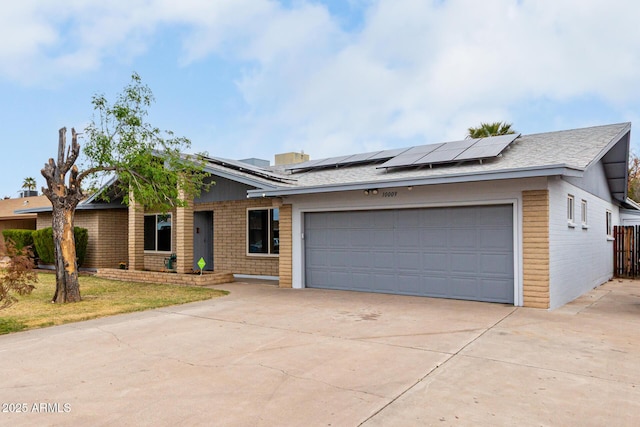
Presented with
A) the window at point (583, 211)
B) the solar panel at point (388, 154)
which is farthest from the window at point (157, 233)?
the window at point (583, 211)

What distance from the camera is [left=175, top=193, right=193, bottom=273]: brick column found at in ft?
48.5

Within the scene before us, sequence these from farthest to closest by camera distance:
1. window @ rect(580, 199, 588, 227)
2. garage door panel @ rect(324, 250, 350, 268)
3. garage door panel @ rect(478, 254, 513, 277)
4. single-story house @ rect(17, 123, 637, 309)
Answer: garage door panel @ rect(324, 250, 350, 268)
window @ rect(580, 199, 588, 227)
garage door panel @ rect(478, 254, 513, 277)
single-story house @ rect(17, 123, 637, 309)

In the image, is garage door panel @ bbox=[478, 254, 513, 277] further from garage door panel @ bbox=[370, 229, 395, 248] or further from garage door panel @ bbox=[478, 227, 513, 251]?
garage door panel @ bbox=[370, 229, 395, 248]

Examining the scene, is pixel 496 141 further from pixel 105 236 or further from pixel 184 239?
pixel 105 236

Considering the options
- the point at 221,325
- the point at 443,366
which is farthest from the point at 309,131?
the point at 443,366

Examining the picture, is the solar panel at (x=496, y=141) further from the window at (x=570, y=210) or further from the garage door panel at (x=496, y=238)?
the garage door panel at (x=496, y=238)

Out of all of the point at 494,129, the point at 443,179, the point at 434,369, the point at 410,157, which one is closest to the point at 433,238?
the point at 443,179

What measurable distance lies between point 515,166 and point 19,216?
1171 inches

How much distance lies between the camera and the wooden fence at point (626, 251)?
1655 cm

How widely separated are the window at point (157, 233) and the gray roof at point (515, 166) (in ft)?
22.8

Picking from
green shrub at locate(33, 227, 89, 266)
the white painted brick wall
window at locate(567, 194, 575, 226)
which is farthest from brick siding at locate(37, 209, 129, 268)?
window at locate(567, 194, 575, 226)

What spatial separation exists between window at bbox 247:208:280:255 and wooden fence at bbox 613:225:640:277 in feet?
41.5

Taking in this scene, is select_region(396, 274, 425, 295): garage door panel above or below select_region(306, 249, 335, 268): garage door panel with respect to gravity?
below

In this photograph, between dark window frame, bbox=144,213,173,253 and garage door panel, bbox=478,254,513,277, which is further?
dark window frame, bbox=144,213,173,253
